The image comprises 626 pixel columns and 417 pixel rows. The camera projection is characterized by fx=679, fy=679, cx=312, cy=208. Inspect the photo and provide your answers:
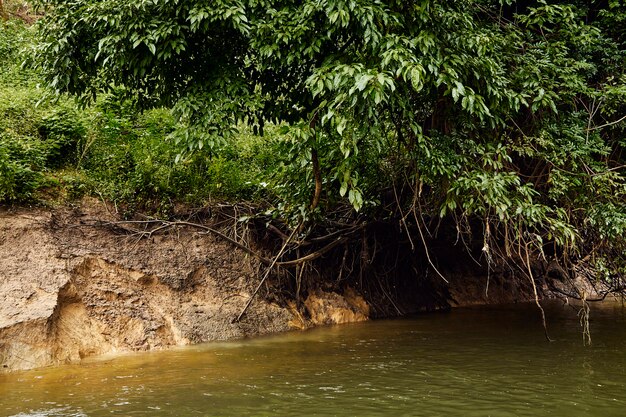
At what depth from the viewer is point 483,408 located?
6.11m

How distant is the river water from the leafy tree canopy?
4.75 feet

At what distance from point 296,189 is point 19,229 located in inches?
149

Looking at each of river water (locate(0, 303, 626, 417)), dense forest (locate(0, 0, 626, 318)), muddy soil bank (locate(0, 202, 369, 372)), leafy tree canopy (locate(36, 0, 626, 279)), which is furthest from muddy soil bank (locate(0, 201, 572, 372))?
leafy tree canopy (locate(36, 0, 626, 279))

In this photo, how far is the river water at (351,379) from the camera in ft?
20.1

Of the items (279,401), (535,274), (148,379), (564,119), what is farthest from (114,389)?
(535,274)

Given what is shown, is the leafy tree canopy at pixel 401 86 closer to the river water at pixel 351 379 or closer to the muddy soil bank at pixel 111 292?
the river water at pixel 351 379

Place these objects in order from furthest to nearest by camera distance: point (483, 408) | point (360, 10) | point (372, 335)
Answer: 1. point (372, 335)
2. point (360, 10)
3. point (483, 408)

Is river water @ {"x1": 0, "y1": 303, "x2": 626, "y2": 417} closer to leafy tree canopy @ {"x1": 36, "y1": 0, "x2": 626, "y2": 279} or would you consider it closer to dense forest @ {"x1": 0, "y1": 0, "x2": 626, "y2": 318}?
dense forest @ {"x1": 0, "y1": 0, "x2": 626, "y2": 318}

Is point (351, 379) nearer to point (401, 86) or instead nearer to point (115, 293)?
point (401, 86)

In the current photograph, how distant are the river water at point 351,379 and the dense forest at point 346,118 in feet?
4.02

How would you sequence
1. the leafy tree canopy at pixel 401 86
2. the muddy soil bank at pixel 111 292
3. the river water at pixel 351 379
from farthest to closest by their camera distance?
the muddy soil bank at pixel 111 292
the leafy tree canopy at pixel 401 86
the river water at pixel 351 379

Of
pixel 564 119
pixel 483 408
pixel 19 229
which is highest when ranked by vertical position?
pixel 564 119

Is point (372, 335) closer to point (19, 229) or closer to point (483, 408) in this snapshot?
point (483, 408)

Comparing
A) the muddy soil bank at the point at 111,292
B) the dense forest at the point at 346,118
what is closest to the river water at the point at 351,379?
the muddy soil bank at the point at 111,292
